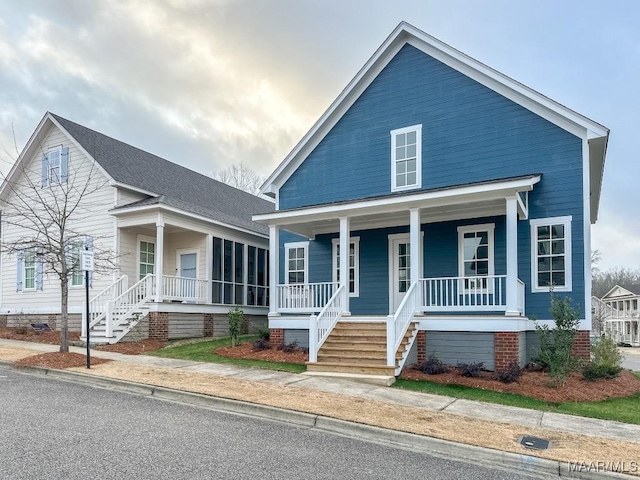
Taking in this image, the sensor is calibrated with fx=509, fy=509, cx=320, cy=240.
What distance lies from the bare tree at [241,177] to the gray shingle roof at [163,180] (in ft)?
76.9

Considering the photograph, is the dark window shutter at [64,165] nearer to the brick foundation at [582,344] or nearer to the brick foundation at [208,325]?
the brick foundation at [208,325]

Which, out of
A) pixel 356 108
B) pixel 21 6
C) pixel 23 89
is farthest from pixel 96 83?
pixel 356 108

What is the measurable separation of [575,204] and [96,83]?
2043 cm

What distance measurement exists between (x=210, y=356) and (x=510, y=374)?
729 centimetres

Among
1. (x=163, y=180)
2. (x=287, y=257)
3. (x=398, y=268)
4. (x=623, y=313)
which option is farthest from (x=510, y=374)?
(x=623, y=313)

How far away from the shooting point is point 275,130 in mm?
40750

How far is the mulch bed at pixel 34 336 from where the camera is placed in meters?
15.7

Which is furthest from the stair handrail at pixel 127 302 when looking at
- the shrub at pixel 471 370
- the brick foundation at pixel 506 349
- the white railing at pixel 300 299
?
the brick foundation at pixel 506 349

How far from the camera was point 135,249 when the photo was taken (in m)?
18.1

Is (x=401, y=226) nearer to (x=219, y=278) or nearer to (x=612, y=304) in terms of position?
(x=219, y=278)

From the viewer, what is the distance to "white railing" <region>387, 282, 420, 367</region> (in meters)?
10.7

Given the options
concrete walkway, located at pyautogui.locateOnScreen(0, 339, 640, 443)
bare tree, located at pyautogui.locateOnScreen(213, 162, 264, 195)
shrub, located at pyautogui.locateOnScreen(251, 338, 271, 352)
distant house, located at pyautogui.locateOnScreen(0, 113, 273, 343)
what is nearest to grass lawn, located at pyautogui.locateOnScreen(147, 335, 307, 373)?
concrete walkway, located at pyautogui.locateOnScreen(0, 339, 640, 443)

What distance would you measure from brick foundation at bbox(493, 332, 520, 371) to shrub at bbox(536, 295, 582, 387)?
2.00 ft

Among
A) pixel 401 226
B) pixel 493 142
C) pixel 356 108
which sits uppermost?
pixel 356 108
